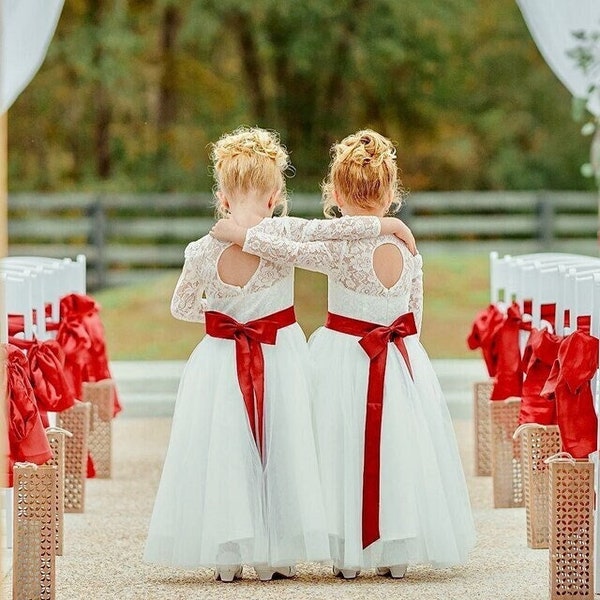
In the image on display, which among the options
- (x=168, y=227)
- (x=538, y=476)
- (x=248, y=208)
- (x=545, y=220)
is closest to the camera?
(x=248, y=208)

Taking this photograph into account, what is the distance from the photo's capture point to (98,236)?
11.8 m

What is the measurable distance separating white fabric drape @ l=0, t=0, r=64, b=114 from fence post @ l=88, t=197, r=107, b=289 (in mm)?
7100

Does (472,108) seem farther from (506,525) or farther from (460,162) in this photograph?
(506,525)

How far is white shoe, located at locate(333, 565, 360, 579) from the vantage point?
3498 millimetres

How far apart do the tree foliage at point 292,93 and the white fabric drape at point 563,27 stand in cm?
778

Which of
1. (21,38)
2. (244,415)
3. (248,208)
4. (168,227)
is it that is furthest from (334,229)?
(168,227)

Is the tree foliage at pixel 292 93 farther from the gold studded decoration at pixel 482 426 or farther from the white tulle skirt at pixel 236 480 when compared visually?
the white tulle skirt at pixel 236 480

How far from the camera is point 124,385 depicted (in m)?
7.88

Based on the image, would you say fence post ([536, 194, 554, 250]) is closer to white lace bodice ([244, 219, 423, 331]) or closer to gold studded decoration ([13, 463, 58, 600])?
white lace bodice ([244, 219, 423, 331])

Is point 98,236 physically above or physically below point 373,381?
above

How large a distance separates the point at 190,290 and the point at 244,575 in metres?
0.77

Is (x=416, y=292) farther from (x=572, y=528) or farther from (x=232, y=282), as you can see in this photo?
(x=572, y=528)

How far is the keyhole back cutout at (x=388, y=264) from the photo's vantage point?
352 cm

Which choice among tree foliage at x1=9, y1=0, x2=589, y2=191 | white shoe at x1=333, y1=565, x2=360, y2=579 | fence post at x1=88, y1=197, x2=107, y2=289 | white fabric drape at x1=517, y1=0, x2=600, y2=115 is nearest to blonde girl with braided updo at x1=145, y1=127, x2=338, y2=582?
white shoe at x1=333, y1=565, x2=360, y2=579
